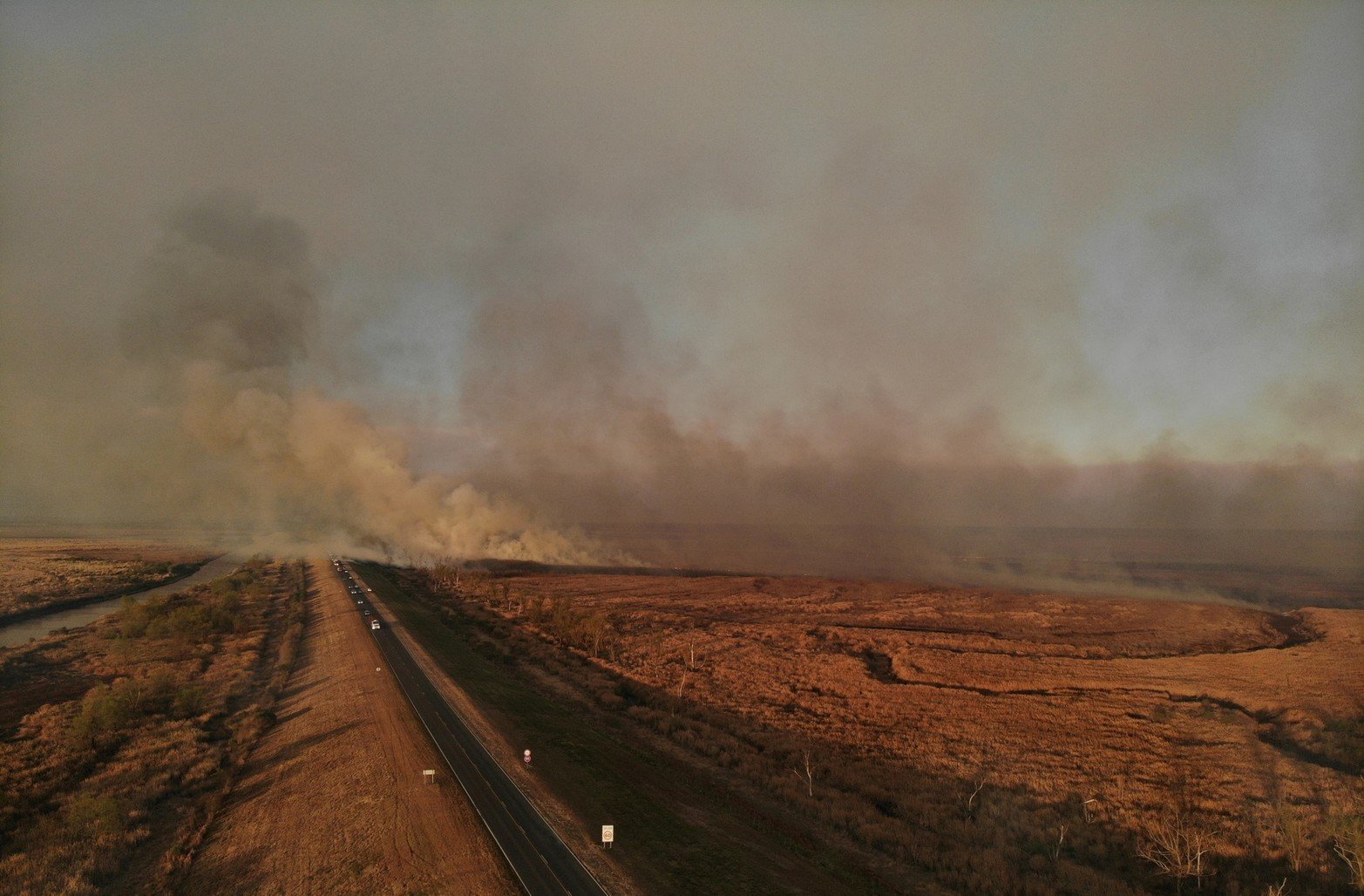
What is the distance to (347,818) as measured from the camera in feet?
85.8

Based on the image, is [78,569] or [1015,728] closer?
[1015,728]

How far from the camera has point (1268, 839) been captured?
26.2 meters

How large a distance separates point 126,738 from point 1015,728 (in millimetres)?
57775

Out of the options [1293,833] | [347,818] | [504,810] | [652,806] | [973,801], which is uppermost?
[504,810]

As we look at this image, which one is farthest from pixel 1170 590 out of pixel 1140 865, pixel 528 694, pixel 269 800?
pixel 269 800

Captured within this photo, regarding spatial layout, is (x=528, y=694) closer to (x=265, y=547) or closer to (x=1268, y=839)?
(x=1268, y=839)

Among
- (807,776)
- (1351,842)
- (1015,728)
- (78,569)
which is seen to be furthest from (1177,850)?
(78,569)

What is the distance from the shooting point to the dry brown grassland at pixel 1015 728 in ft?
84.0

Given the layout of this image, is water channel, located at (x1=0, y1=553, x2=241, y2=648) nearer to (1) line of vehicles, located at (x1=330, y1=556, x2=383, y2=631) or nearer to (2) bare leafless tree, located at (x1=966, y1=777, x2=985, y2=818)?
(1) line of vehicles, located at (x1=330, y1=556, x2=383, y2=631)

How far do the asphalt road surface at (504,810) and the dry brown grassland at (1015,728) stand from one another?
36.9 feet

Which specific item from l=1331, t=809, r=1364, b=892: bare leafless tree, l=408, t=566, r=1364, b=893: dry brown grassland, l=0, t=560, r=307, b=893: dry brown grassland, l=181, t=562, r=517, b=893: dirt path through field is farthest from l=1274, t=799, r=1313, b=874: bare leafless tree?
l=0, t=560, r=307, b=893: dry brown grassland

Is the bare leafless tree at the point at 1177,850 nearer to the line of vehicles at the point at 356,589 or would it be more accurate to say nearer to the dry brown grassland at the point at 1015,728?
the dry brown grassland at the point at 1015,728

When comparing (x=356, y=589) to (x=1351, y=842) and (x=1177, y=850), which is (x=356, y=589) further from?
(x=1351, y=842)

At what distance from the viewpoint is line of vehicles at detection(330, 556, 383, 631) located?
66.9 metres
